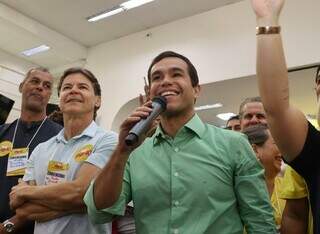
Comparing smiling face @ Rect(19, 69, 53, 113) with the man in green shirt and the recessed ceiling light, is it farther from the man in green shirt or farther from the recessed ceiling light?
the recessed ceiling light

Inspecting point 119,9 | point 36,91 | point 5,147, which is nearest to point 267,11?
point 5,147

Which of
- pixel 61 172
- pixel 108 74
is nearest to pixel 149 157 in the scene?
pixel 61 172

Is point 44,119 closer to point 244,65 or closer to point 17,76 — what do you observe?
point 244,65

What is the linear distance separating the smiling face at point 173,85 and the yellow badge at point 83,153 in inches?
16.7

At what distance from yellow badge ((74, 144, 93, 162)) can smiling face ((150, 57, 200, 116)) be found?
1.39ft

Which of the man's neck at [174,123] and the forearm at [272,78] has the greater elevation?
the forearm at [272,78]

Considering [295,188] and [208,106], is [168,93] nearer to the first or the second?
[295,188]

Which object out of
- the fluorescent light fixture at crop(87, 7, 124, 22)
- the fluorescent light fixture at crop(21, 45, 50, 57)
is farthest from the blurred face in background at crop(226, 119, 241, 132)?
the fluorescent light fixture at crop(21, 45, 50, 57)

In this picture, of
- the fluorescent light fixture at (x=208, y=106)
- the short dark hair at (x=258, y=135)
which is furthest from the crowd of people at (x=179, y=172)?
the fluorescent light fixture at (x=208, y=106)

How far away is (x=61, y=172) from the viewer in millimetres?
1757

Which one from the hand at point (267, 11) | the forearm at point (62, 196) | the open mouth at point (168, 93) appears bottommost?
the forearm at point (62, 196)

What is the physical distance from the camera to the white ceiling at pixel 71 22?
604 cm

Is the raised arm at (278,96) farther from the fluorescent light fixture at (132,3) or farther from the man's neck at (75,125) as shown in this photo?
the fluorescent light fixture at (132,3)

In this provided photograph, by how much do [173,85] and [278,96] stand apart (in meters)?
0.54
